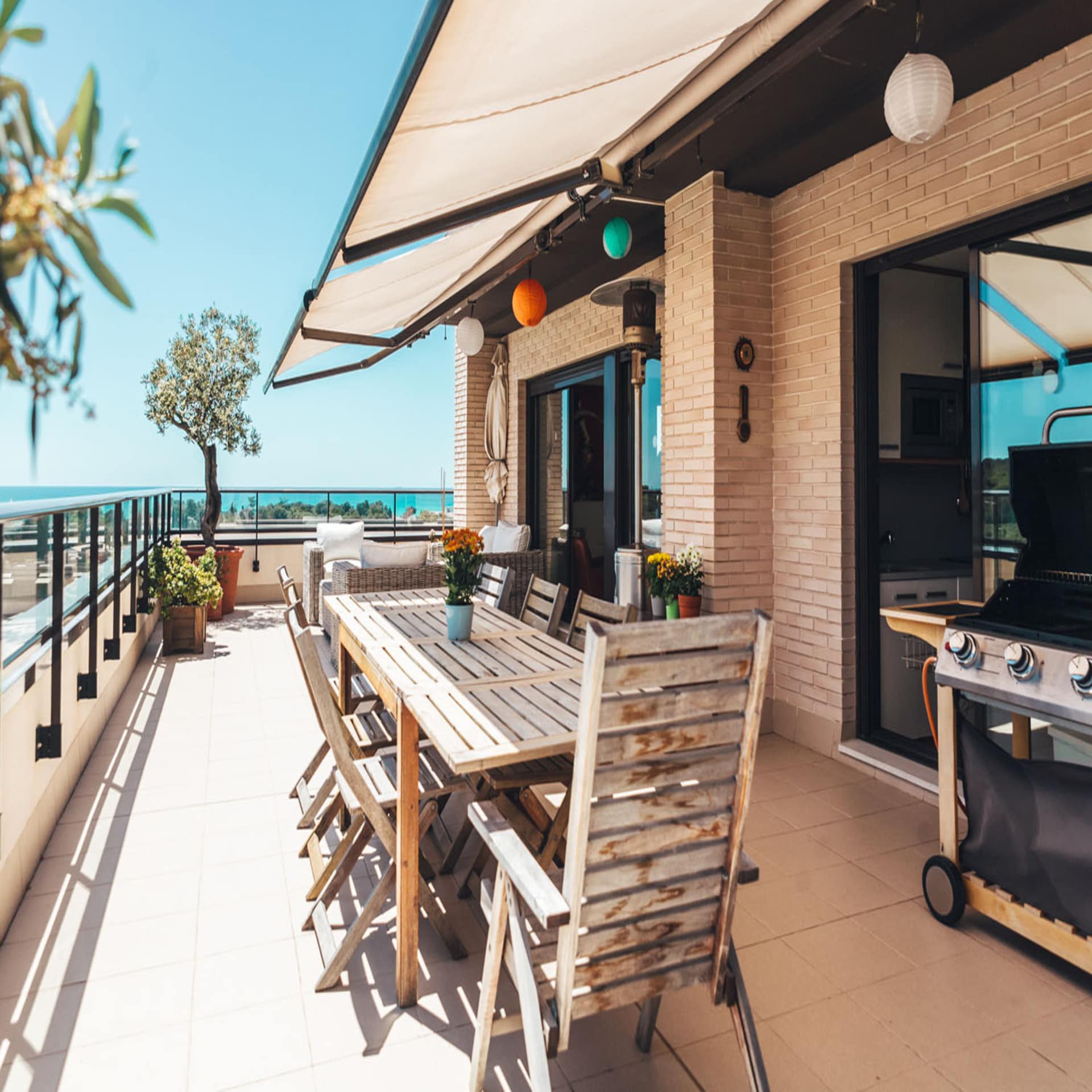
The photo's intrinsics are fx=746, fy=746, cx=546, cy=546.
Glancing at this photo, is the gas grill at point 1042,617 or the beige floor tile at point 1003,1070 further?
the gas grill at point 1042,617

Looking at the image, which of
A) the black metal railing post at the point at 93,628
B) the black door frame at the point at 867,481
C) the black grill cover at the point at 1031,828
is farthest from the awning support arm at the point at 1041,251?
the black metal railing post at the point at 93,628

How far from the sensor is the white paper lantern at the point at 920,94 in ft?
7.69

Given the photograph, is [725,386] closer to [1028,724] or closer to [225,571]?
[1028,724]

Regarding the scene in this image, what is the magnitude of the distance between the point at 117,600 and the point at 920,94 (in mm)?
4884

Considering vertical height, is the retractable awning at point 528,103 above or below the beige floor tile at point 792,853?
above

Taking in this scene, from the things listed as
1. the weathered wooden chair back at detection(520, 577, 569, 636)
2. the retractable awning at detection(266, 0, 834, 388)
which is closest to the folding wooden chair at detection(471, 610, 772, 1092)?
the retractable awning at detection(266, 0, 834, 388)

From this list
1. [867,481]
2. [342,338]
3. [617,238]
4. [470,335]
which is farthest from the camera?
[470,335]

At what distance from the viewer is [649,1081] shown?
1.87 meters

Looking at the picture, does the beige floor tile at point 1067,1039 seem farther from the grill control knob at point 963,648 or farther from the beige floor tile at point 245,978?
the beige floor tile at point 245,978

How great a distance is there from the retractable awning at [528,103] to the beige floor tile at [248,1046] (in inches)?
100

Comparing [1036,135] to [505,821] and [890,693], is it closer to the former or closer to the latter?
[890,693]

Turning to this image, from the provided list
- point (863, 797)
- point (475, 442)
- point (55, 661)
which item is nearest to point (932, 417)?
point (863, 797)

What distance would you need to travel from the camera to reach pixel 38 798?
2.90 m

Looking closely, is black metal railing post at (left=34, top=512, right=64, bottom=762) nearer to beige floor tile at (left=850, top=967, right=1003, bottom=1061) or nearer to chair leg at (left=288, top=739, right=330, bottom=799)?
chair leg at (left=288, top=739, right=330, bottom=799)
